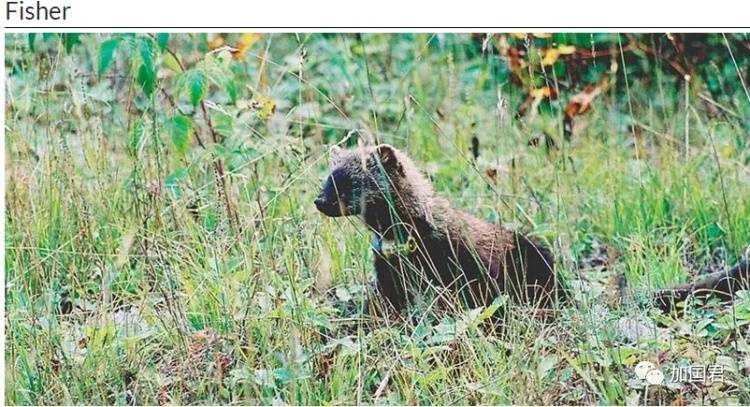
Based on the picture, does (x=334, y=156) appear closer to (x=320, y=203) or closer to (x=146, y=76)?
(x=320, y=203)

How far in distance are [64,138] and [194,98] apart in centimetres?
49

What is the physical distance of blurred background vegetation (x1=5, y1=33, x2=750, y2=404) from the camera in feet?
9.59

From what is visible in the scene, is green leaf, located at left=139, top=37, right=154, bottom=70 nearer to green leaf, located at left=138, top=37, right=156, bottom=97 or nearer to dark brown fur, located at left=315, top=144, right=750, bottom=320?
green leaf, located at left=138, top=37, right=156, bottom=97

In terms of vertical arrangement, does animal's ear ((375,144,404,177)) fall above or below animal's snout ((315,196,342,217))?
above

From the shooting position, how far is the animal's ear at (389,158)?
3480mm

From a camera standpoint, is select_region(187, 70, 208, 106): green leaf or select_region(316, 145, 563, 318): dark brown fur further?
select_region(316, 145, 563, 318): dark brown fur

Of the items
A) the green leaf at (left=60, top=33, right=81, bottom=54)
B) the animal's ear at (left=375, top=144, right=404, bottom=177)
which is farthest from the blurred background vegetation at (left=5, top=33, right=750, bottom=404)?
the animal's ear at (left=375, top=144, right=404, bottom=177)

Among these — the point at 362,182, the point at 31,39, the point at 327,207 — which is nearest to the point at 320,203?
the point at 327,207

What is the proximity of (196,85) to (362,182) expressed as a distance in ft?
1.95

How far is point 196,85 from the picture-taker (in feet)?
10.3

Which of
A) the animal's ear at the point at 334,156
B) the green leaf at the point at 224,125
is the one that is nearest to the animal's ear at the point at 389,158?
the animal's ear at the point at 334,156

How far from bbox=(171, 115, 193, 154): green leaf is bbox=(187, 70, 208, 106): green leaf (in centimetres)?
16

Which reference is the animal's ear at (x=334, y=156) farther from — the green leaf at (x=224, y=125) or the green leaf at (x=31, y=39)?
the green leaf at (x=31, y=39)
